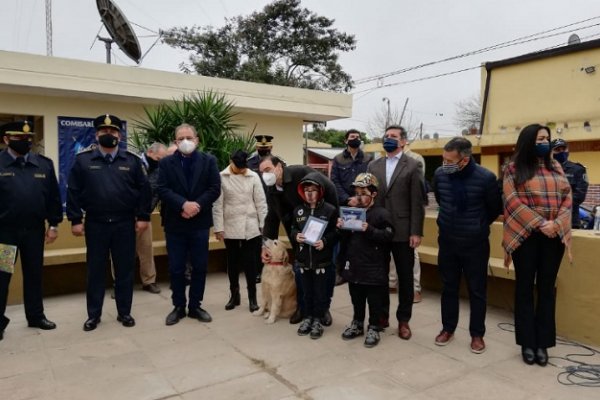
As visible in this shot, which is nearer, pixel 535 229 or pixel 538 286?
pixel 535 229

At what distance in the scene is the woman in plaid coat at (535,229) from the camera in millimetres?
3605

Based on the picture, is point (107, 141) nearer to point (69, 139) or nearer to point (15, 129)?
point (15, 129)

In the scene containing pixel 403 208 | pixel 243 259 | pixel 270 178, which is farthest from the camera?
pixel 243 259

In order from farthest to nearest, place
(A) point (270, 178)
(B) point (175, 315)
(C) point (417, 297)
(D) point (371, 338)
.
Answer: (C) point (417, 297) < (B) point (175, 315) < (A) point (270, 178) < (D) point (371, 338)

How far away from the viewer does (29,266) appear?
4.55 meters

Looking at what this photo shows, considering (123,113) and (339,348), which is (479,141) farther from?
(339,348)

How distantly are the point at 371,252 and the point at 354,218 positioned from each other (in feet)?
1.08

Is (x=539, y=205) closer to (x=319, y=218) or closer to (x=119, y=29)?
(x=319, y=218)

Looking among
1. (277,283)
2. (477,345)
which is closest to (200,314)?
(277,283)

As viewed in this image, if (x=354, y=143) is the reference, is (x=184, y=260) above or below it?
below

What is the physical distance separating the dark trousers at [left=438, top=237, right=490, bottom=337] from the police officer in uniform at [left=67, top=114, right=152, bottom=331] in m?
2.90

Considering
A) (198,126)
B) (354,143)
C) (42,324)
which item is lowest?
(42,324)

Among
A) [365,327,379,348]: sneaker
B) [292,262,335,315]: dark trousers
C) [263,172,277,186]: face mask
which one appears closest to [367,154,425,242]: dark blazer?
[292,262,335,315]: dark trousers

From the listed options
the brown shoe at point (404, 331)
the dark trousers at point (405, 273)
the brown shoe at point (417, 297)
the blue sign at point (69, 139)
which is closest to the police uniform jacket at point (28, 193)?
the dark trousers at point (405, 273)
